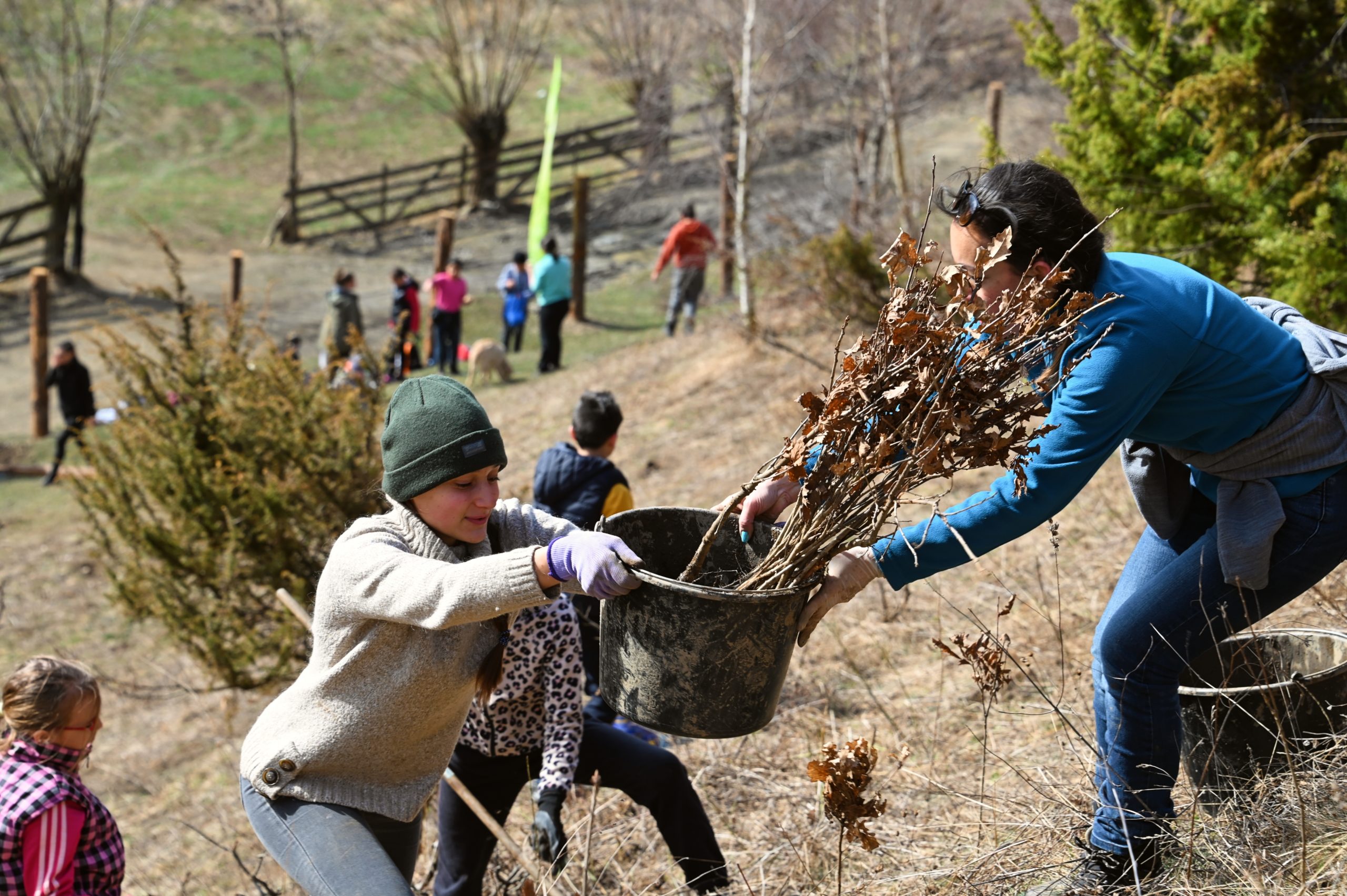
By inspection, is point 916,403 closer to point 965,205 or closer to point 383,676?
point 965,205

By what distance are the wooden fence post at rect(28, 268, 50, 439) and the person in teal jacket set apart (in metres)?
6.51

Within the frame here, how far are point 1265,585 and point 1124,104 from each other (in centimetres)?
453

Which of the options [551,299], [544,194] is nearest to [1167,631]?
[551,299]

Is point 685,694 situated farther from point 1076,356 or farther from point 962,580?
point 962,580

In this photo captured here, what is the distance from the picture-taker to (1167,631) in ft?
7.91

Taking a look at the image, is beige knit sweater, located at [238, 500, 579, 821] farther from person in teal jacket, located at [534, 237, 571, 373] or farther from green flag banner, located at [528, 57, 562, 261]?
green flag banner, located at [528, 57, 562, 261]

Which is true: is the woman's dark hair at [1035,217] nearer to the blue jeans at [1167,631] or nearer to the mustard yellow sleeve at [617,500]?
the blue jeans at [1167,631]

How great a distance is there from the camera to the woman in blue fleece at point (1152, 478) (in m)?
2.23

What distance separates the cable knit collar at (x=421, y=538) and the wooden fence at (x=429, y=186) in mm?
23334

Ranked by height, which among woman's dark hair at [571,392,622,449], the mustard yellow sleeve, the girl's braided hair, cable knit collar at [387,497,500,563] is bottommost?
the girl's braided hair

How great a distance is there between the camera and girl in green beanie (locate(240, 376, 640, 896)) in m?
2.35

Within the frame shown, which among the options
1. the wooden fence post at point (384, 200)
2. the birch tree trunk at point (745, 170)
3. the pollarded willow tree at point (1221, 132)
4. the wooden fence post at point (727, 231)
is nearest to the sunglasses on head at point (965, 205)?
the pollarded willow tree at point (1221, 132)

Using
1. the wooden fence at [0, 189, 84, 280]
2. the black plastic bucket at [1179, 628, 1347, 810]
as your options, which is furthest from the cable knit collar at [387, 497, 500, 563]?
the wooden fence at [0, 189, 84, 280]

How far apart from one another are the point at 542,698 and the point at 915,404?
4.69 feet
